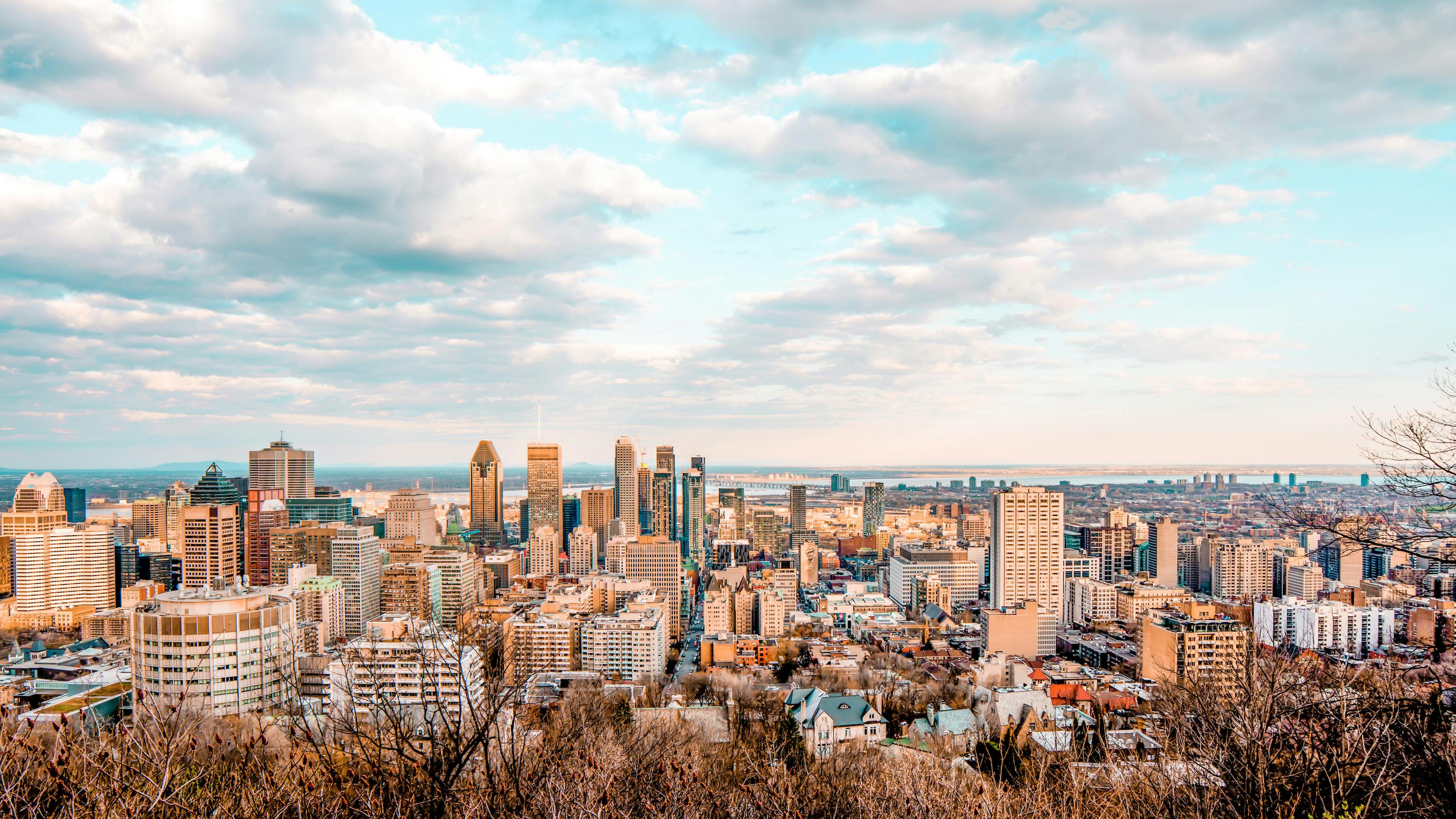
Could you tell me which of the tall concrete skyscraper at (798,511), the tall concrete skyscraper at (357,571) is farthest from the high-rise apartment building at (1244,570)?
the tall concrete skyscraper at (357,571)

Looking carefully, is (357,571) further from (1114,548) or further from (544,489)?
(1114,548)

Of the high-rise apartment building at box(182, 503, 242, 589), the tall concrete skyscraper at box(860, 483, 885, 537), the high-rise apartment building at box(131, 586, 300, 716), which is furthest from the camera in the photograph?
the tall concrete skyscraper at box(860, 483, 885, 537)

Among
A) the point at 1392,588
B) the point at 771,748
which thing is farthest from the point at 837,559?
the point at 771,748

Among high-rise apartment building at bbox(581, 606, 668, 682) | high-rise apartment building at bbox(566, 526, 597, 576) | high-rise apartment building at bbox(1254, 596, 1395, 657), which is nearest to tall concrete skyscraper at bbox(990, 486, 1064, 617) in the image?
high-rise apartment building at bbox(1254, 596, 1395, 657)

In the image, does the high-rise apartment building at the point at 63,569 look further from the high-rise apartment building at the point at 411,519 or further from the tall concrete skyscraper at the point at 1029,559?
the tall concrete skyscraper at the point at 1029,559

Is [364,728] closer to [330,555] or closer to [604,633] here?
[604,633]

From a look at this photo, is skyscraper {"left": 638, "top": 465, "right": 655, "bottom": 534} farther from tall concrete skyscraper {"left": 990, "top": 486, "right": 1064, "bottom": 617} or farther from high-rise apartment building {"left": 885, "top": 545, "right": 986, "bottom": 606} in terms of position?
tall concrete skyscraper {"left": 990, "top": 486, "right": 1064, "bottom": 617}
